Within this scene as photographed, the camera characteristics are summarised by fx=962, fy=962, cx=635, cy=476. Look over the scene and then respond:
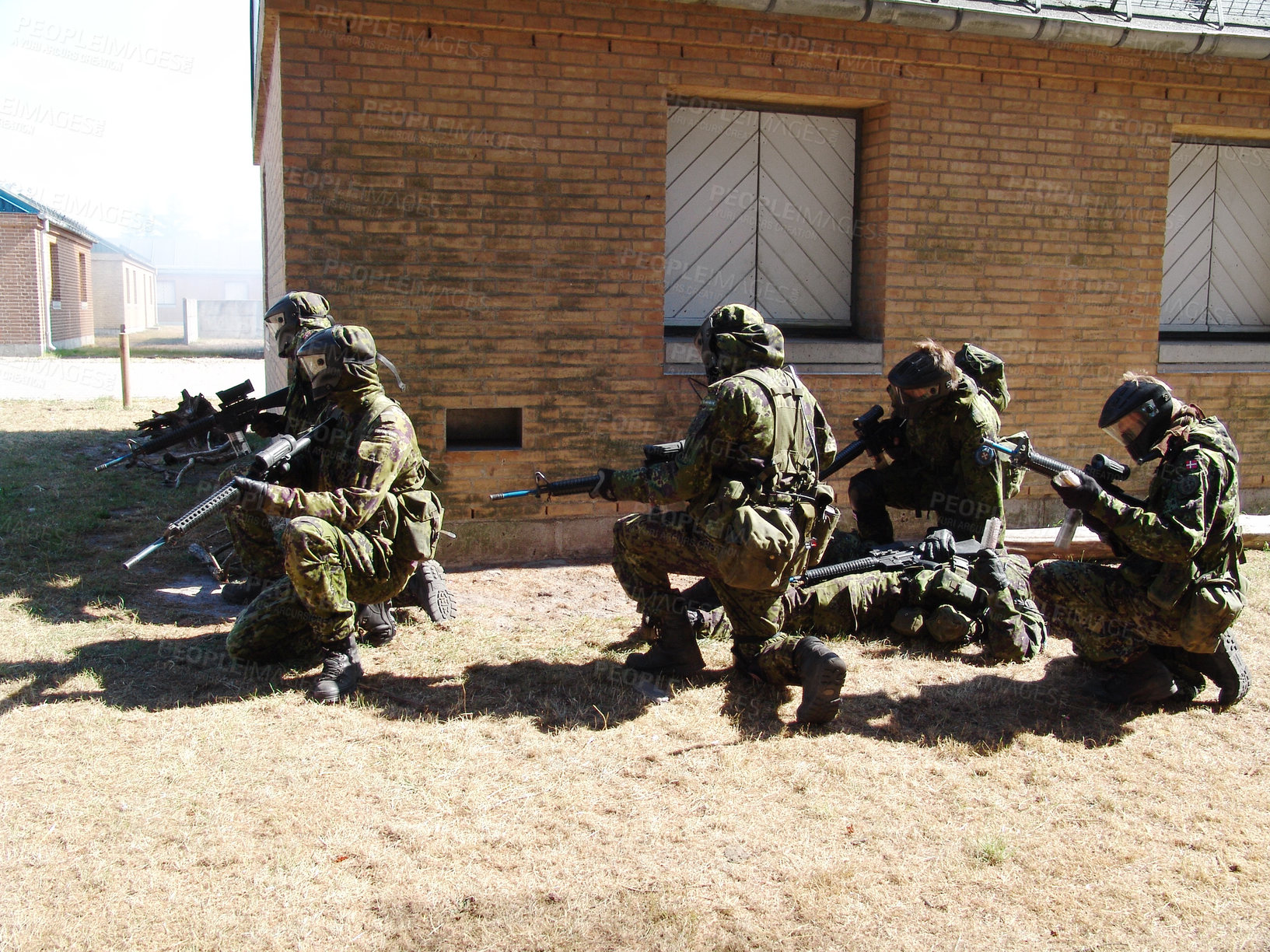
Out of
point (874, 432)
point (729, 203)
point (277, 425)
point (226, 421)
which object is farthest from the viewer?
point (729, 203)

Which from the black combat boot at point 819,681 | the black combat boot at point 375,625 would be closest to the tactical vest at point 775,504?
the black combat boot at point 819,681

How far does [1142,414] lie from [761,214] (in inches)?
150

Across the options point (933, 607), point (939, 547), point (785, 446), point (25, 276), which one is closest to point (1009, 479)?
point (939, 547)

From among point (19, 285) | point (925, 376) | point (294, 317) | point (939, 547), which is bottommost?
point (939, 547)

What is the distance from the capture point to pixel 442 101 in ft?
19.7

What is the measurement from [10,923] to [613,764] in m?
1.92

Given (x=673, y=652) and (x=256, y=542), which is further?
(x=256, y=542)

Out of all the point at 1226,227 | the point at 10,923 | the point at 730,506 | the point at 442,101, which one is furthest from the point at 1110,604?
the point at 1226,227

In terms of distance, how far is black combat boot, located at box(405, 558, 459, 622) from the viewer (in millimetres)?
5344

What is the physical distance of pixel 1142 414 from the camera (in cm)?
406

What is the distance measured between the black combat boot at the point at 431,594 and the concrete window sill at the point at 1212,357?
598 centimetres

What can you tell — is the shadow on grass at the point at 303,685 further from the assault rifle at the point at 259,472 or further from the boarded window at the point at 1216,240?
the boarded window at the point at 1216,240

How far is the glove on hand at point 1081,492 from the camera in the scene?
12.9 ft

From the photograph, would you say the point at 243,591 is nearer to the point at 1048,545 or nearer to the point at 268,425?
the point at 268,425
